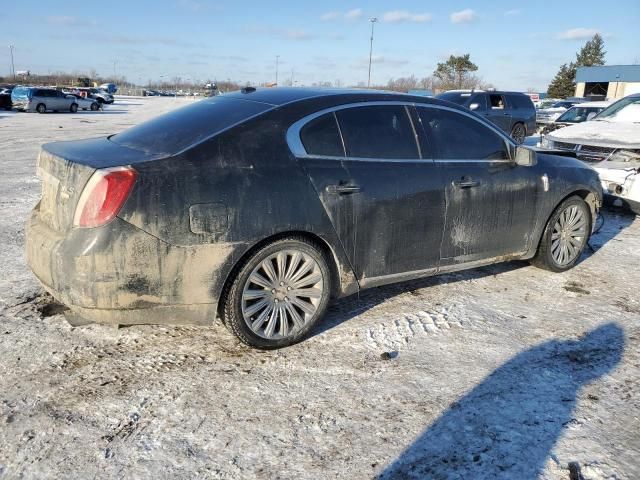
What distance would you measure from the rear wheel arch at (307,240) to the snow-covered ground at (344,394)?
1.29 ft

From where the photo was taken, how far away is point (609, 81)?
190 ft

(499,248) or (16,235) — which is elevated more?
(499,248)

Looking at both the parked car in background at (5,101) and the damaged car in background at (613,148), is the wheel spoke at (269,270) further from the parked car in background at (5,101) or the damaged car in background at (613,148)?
the parked car in background at (5,101)

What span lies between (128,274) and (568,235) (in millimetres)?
4179

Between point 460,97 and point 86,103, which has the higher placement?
point 460,97

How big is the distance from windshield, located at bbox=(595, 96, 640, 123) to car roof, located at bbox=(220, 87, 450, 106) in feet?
22.2

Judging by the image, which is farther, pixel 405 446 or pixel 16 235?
pixel 16 235

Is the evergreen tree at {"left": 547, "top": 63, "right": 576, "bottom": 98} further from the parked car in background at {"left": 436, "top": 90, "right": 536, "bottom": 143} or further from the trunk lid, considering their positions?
the trunk lid

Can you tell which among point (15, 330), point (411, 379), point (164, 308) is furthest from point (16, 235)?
point (411, 379)

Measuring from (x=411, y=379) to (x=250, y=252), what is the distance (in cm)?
125

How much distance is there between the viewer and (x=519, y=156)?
455cm

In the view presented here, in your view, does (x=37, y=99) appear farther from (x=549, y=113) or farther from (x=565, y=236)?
(x=565, y=236)

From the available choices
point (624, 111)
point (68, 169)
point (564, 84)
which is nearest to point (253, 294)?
point (68, 169)

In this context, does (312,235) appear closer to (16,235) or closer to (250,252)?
(250,252)
